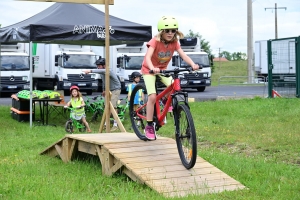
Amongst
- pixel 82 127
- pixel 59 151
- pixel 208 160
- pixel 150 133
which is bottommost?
pixel 208 160

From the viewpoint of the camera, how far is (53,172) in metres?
7.81

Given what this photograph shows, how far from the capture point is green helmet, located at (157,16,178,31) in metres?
7.18

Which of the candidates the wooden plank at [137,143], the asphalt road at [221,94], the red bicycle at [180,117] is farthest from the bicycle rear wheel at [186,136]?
the asphalt road at [221,94]

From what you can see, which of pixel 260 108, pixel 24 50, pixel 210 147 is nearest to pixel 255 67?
pixel 24 50

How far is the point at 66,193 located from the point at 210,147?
4731mm

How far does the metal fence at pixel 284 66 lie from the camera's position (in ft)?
65.2

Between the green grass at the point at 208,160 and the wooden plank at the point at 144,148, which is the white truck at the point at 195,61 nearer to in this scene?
the green grass at the point at 208,160

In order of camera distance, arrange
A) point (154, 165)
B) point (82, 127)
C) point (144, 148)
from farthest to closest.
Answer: point (82, 127) → point (144, 148) → point (154, 165)

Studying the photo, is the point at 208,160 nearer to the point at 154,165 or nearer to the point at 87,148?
the point at 154,165

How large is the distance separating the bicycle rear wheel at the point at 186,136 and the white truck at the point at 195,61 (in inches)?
887

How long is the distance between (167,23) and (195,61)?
2300cm

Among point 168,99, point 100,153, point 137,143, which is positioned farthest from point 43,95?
point 168,99

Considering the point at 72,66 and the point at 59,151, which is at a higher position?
the point at 72,66

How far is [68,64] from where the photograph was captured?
1086 inches
